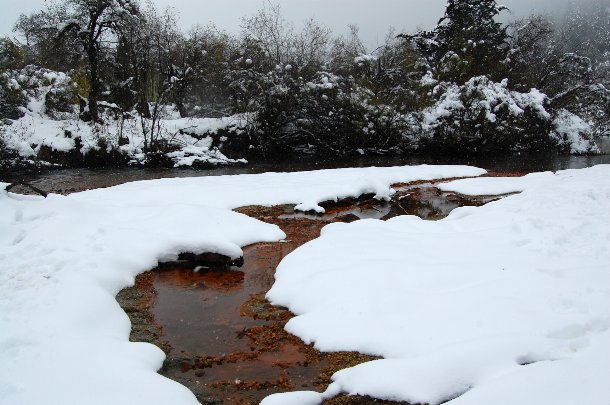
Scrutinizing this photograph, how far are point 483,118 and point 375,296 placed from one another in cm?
1630

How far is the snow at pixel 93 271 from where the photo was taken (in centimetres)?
318

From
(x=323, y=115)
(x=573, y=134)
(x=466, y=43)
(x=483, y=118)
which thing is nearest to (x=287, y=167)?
(x=323, y=115)

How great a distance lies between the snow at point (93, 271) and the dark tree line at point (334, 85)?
387 inches

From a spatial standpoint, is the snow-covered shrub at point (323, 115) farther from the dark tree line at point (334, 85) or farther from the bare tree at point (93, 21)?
the bare tree at point (93, 21)

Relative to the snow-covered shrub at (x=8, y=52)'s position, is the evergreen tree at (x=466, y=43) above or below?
above

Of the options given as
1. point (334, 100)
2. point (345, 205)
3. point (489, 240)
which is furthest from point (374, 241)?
point (334, 100)

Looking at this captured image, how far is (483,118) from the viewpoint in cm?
1869

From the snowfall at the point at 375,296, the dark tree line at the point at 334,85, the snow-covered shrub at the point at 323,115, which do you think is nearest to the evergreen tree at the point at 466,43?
the dark tree line at the point at 334,85

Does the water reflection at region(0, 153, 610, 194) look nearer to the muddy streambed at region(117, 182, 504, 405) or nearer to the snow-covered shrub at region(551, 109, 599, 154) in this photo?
the snow-covered shrub at region(551, 109, 599, 154)

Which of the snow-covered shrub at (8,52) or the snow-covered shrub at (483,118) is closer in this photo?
the snow-covered shrub at (8,52)

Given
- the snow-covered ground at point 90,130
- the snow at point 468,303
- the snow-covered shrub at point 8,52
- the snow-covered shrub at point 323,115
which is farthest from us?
the snow-covered shrub at point 323,115

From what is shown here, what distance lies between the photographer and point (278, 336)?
436 cm

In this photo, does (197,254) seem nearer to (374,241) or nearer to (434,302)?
(374,241)

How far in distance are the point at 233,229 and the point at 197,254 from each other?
114 centimetres
